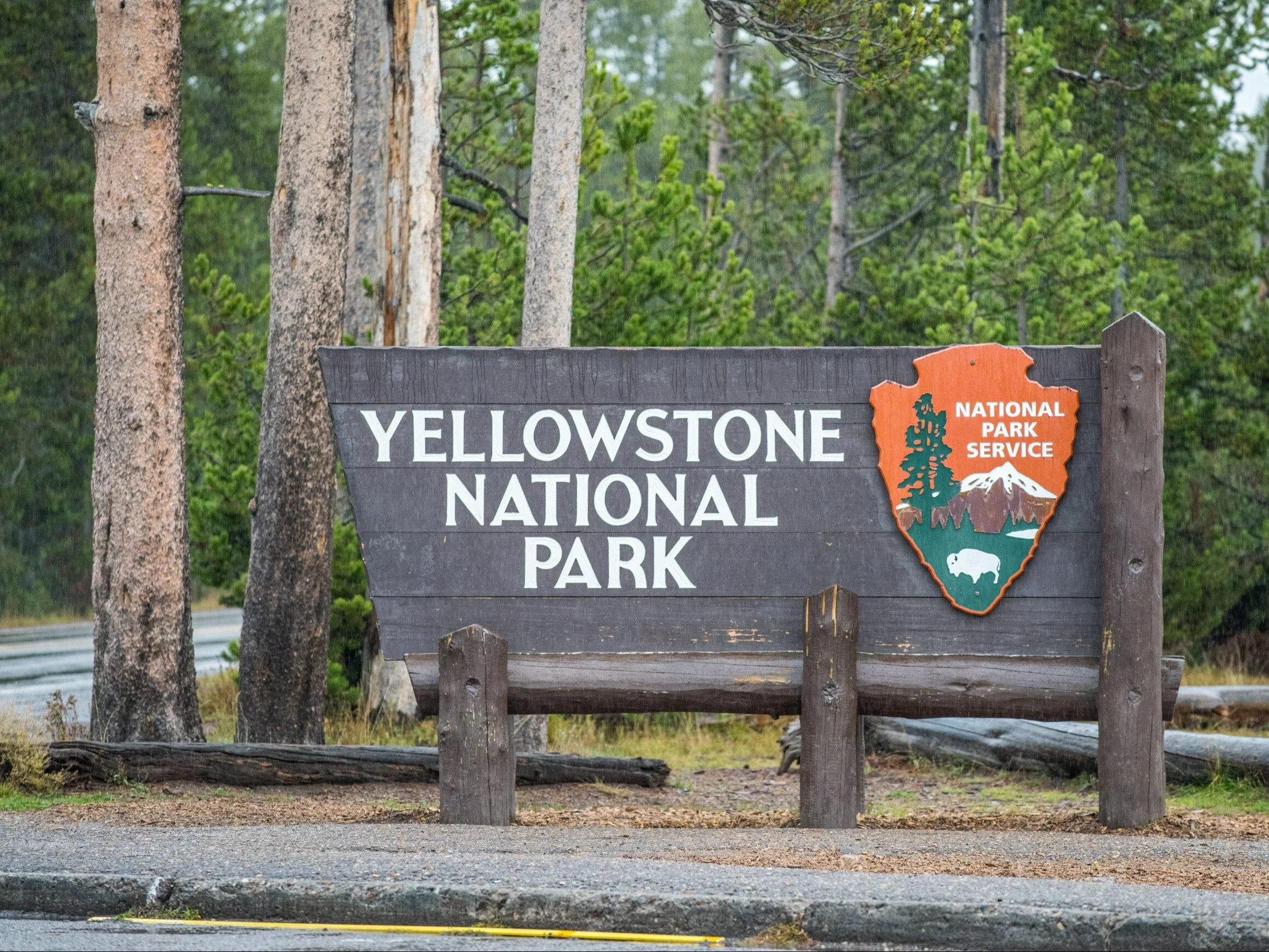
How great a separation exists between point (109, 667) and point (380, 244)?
4.72 meters

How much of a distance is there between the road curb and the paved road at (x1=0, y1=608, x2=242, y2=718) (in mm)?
6256

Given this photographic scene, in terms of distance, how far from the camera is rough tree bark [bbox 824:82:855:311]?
23.5 metres

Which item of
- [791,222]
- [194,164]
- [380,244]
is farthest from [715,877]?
[194,164]

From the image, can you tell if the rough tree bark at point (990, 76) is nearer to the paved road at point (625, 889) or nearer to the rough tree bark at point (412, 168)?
the rough tree bark at point (412, 168)

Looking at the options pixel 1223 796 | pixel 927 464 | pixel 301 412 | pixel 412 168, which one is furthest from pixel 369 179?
pixel 1223 796

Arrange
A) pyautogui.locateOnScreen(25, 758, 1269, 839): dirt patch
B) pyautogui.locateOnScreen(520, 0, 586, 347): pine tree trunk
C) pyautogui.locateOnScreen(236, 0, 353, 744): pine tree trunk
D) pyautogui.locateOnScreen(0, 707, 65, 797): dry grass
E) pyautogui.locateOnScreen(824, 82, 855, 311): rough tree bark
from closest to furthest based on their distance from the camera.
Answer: pyautogui.locateOnScreen(25, 758, 1269, 839): dirt patch < pyautogui.locateOnScreen(0, 707, 65, 797): dry grass < pyautogui.locateOnScreen(236, 0, 353, 744): pine tree trunk < pyautogui.locateOnScreen(520, 0, 586, 347): pine tree trunk < pyautogui.locateOnScreen(824, 82, 855, 311): rough tree bark

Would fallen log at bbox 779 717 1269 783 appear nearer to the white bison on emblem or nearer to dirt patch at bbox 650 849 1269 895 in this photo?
the white bison on emblem

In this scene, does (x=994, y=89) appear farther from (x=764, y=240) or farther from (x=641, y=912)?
(x=641, y=912)

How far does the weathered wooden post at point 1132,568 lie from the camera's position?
6.93m

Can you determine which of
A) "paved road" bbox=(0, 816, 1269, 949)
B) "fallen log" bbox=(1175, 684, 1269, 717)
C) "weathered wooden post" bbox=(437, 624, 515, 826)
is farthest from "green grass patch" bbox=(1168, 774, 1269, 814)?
"weathered wooden post" bbox=(437, 624, 515, 826)

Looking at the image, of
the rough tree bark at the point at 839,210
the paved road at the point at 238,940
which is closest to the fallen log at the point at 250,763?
the paved road at the point at 238,940

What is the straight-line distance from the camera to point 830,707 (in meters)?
7.01

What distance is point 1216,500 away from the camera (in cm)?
1706

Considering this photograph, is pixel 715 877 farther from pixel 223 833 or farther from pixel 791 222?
pixel 791 222
